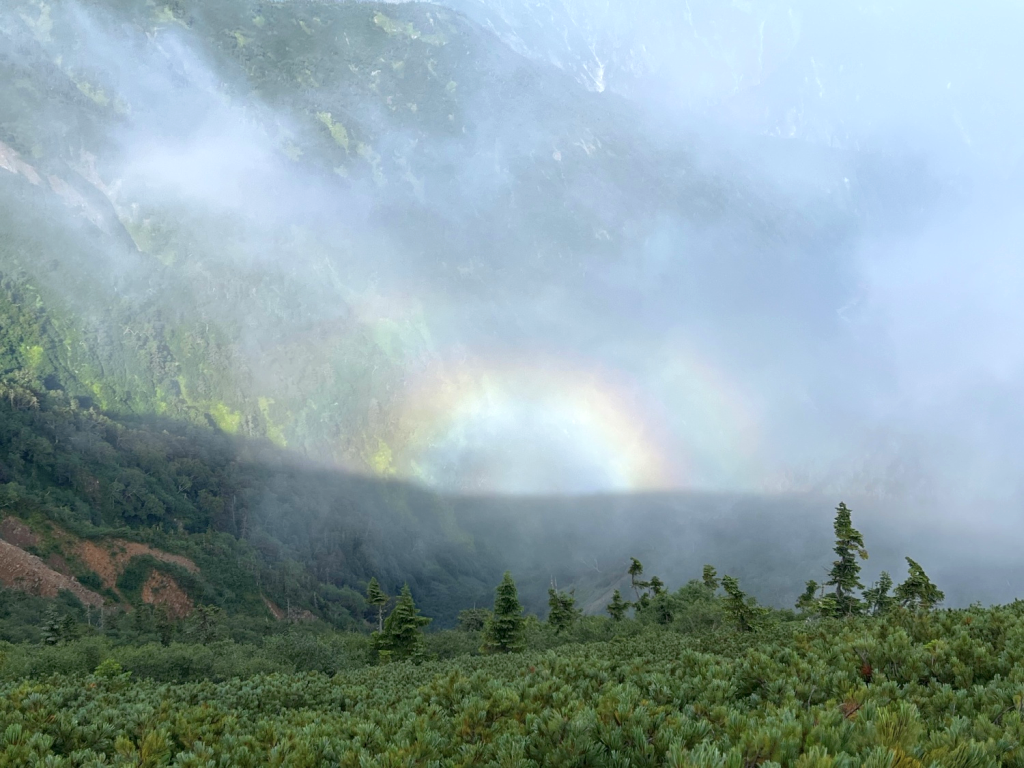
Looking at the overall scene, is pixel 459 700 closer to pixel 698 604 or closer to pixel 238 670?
pixel 238 670

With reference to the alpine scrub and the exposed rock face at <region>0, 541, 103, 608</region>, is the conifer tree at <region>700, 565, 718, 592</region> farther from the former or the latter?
the exposed rock face at <region>0, 541, 103, 608</region>

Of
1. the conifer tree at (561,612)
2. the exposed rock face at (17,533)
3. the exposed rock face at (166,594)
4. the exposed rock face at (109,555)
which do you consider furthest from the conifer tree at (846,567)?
the exposed rock face at (17,533)

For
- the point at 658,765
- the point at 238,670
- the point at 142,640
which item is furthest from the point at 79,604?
the point at 658,765

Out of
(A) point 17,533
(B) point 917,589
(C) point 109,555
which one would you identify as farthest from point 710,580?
(A) point 17,533

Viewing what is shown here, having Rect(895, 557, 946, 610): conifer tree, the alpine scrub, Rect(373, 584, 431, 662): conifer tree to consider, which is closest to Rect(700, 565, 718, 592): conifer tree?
Rect(895, 557, 946, 610): conifer tree

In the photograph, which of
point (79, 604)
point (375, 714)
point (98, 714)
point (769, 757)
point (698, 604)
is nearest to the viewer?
point (769, 757)

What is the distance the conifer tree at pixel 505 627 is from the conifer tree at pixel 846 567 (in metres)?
29.0

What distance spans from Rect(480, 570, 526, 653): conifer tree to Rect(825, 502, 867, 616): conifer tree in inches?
1143

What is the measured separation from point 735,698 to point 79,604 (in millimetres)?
158816

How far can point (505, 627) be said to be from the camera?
62781 millimetres

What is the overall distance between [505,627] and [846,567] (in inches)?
1265

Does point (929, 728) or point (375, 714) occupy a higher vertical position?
point (929, 728)

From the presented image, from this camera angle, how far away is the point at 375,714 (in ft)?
32.8

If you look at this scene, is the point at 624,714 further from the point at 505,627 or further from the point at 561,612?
the point at 561,612
